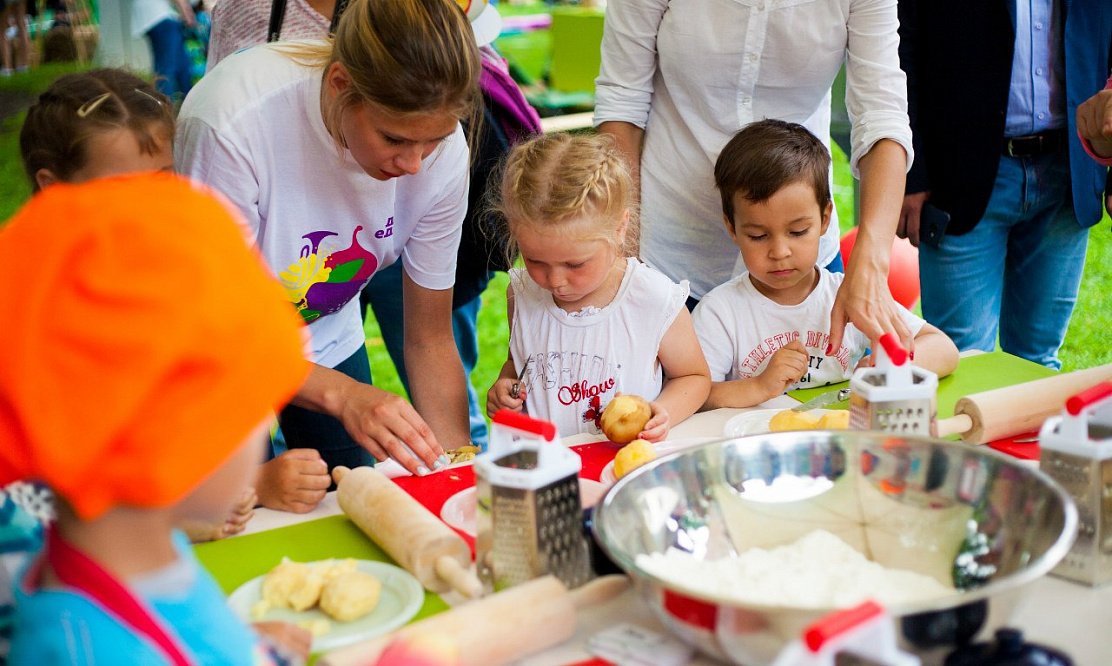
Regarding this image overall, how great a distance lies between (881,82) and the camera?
2381mm

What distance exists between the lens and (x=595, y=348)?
2.37 m

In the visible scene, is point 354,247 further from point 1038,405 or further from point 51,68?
point 51,68

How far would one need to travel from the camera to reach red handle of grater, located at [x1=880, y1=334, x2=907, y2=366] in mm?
1567

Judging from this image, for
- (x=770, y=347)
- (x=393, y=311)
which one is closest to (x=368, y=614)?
(x=770, y=347)

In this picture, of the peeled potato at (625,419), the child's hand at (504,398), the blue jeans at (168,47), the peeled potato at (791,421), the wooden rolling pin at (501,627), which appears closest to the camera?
the wooden rolling pin at (501,627)

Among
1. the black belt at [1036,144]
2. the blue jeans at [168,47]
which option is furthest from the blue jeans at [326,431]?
the blue jeans at [168,47]

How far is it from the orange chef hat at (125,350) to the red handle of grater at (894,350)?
1.04 metres

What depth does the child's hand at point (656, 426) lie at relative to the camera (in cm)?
194

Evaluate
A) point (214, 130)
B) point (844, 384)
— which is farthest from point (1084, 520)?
point (214, 130)

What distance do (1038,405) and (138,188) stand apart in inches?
61.9

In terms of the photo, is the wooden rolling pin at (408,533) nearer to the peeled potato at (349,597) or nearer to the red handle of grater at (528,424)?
the peeled potato at (349,597)

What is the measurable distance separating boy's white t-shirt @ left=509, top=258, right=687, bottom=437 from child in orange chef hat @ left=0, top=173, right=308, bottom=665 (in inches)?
59.0

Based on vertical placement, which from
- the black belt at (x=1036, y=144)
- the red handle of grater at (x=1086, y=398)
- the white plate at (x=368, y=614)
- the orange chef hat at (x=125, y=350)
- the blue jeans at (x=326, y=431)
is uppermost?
the orange chef hat at (x=125, y=350)

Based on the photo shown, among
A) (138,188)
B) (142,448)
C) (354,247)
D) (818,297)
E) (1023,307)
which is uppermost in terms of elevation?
(138,188)
